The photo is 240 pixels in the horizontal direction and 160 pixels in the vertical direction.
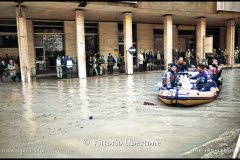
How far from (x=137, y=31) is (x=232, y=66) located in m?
11.5

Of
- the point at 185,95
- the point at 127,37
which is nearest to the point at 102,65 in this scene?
the point at 127,37

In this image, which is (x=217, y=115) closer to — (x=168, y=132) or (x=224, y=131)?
(x=224, y=131)

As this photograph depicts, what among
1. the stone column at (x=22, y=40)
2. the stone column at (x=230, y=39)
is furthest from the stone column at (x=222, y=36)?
the stone column at (x=22, y=40)

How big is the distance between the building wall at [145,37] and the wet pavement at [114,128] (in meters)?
17.7

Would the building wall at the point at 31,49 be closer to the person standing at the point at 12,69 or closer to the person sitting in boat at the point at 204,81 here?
the person standing at the point at 12,69

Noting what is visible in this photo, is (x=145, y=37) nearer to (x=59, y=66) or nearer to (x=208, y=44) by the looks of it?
(x=208, y=44)

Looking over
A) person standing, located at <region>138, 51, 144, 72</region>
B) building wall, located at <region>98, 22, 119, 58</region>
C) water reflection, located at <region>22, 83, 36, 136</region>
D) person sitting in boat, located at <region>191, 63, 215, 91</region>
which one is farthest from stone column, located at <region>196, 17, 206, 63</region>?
water reflection, located at <region>22, 83, 36, 136</region>

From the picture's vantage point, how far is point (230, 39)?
3102 centimetres

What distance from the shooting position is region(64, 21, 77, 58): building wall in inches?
1026

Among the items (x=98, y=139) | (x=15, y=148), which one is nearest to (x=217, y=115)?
(x=98, y=139)

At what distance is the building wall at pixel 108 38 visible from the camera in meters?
27.7

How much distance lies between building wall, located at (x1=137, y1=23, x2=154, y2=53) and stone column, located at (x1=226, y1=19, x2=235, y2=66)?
8354 millimetres

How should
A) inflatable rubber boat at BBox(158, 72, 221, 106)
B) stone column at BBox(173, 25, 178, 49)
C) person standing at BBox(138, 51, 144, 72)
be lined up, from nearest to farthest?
inflatable rubber boat at BBox(158, 72, 221, 106) → person standing at BBox(138, 51, 144, 72) → stone column at BBox(173, 25, 178, 49)

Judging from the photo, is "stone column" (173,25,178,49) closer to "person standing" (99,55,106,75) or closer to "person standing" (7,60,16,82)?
"person standing" (99,55,106,75)
